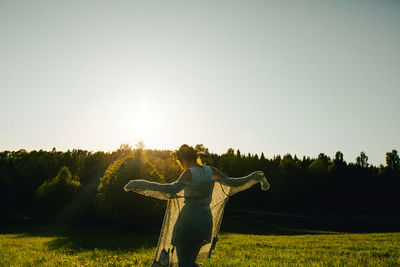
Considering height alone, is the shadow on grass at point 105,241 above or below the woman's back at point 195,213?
below

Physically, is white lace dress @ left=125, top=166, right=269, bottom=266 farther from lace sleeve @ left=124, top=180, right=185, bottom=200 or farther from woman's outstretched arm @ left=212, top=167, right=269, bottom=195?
woman's outstretched arm @ left=212, top=167, right=269, bottom=195

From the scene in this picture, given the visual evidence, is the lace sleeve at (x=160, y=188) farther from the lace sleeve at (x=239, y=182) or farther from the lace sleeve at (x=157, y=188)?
the lace sleeve at (x=239, y=182)

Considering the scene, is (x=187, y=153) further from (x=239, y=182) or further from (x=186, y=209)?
(x=239, y=182)

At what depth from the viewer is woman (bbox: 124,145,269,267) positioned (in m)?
5.74

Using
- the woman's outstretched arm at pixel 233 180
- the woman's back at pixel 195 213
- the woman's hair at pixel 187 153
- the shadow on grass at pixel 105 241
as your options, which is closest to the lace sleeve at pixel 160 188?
the woman's back at pixel 195 213

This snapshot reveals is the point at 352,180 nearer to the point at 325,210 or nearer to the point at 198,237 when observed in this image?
the point at 325,210

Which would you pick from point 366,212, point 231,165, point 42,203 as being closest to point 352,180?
point 366,212

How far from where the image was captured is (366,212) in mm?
71625

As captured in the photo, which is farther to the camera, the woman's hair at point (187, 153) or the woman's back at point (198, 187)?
the woman's hair at point (187, 153)

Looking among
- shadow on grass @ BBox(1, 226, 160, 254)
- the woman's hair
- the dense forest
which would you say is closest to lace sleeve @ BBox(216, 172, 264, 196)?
the woman's hair

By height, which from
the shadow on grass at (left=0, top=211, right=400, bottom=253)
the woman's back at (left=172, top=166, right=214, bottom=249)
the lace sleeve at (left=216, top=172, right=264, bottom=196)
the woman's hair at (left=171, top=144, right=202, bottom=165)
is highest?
the woman's hair at (left=171, top=144, right=202, bottom=165)

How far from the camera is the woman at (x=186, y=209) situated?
5738 mm

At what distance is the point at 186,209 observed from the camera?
5.80 meters

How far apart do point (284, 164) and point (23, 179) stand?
6343 cm
